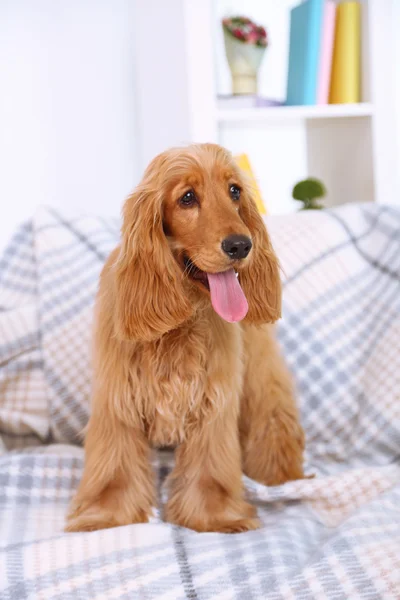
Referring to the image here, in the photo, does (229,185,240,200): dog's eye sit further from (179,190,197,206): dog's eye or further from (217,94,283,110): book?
(217,94,283,110): book

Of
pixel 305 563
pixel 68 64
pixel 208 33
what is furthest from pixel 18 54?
pixel 305 563

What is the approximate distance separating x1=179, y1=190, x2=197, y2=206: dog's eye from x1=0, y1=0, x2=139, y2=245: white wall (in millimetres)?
1625

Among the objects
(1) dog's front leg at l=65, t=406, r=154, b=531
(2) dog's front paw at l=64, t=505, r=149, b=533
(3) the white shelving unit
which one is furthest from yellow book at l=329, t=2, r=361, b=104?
(2) dog's front paw at l=64, t=505, r=149, b=533

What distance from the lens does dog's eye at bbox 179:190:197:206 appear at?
1.36 metres

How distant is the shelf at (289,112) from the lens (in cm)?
259

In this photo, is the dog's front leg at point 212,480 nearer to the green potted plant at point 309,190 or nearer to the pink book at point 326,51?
the green potted plant at point 309,190

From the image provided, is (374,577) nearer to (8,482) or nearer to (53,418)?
(8,482)

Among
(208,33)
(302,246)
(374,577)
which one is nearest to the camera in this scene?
(374,577)

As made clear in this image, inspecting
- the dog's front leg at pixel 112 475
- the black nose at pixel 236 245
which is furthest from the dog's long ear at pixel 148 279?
the dog's front leg at pixel 112 475

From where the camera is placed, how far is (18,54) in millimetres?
2793

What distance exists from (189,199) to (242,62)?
4.72 ft

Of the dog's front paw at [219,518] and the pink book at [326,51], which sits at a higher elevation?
the pink book at [326,51]

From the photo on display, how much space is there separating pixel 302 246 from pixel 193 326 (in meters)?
0.68

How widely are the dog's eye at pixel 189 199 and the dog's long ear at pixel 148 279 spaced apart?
0.13 feet
